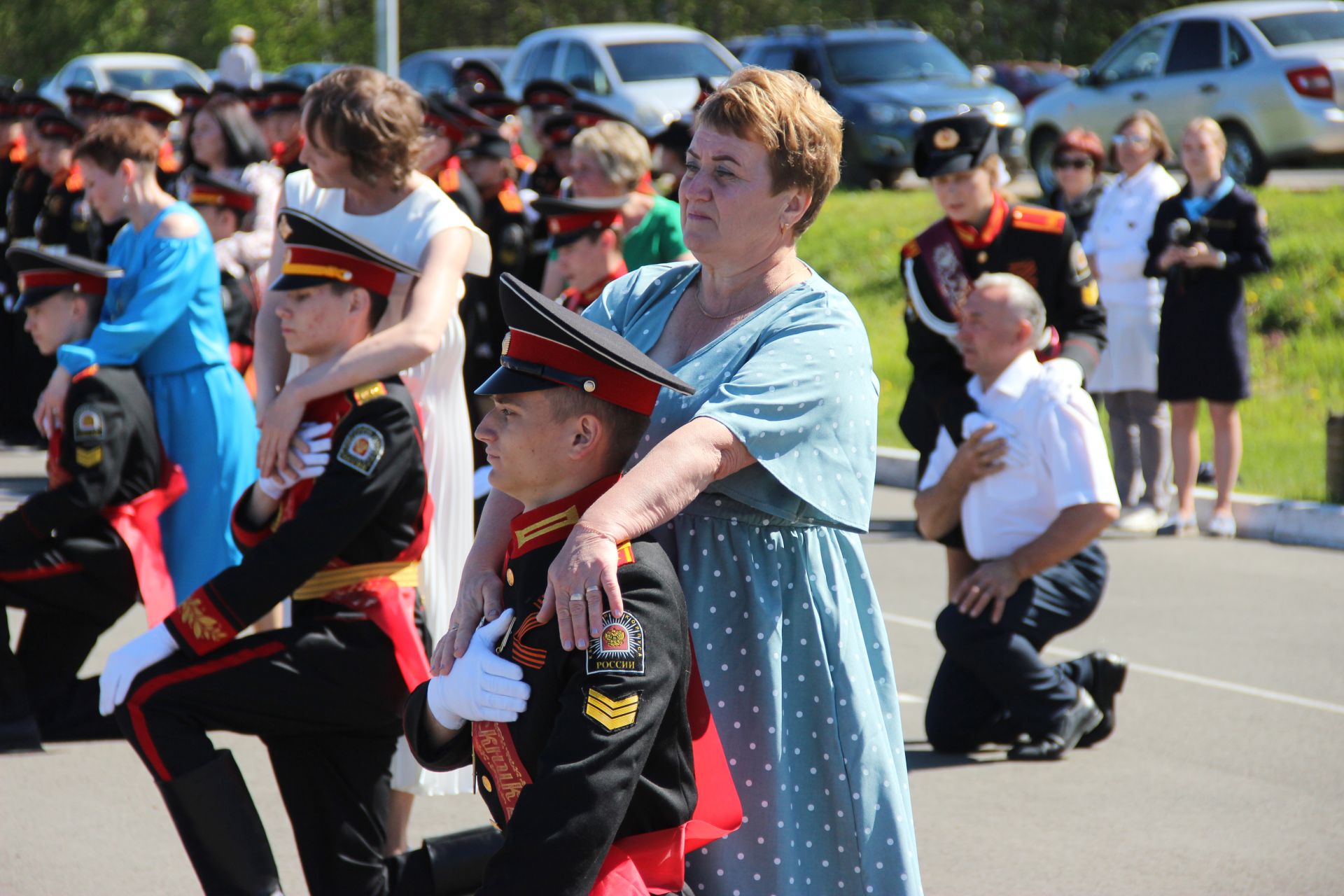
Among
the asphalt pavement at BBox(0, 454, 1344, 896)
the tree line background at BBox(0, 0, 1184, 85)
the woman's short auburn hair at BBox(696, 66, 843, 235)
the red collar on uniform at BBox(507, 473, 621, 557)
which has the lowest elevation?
the asphalt pavement at BBox(0, 454, 1344, 896)

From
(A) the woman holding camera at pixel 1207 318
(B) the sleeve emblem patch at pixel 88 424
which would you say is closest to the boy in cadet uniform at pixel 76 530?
(B) the sleeve emblem patch at pixel 88 424

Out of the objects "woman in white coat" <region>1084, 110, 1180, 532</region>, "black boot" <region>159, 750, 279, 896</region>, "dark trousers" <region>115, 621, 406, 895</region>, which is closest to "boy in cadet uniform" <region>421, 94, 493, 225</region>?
"woman in white coat" <region>1084, 110, 1180, 532</region>

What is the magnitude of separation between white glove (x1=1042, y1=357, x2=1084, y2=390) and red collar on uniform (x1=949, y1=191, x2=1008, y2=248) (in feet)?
2.71

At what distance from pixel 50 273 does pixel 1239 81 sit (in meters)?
13.1

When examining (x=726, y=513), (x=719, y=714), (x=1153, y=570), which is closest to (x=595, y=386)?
(x=726, y=513)

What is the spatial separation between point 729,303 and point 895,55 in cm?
1784

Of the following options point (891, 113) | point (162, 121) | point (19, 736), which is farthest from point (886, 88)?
point (19, 736)

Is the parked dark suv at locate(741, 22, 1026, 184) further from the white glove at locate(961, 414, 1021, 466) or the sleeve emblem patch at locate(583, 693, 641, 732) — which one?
the sleeve emblem patch at locate(583, 693, 641, 732)

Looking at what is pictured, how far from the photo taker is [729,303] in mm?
2822

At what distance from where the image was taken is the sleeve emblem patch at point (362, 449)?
3.70 metres

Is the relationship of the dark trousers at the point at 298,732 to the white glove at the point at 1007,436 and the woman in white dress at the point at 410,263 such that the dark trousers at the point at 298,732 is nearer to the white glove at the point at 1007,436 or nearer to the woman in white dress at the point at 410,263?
the woman in white dress at the point at 410,263

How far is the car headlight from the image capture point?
18.5m

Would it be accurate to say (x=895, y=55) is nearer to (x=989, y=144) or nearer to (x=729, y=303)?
(x=989, y=144)

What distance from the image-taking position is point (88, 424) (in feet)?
17.4
